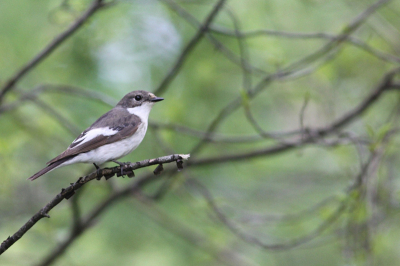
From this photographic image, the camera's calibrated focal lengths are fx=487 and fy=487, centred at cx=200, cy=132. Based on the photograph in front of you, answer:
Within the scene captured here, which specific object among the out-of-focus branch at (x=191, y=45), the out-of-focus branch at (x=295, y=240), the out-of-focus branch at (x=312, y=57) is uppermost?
the out-of-focus branch at (x=312, y=57)

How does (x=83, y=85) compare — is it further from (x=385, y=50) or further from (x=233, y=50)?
(x=385, y=50)

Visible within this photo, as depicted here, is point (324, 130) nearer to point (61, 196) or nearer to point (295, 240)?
point (295, 240)

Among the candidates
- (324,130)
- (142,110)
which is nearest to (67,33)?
(142,110)

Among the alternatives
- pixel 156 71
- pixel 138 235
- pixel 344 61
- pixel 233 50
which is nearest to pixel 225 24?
pixel 233 50

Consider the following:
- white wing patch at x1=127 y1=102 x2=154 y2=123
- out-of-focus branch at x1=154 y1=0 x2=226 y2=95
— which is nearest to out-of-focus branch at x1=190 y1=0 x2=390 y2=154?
out-of-focus branch at x1=154 y1=0 x2=226 y2=95

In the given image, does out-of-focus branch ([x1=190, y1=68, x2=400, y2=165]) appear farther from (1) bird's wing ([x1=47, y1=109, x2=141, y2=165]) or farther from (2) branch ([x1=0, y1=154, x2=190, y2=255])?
(2) branch ([x1=0, y1=154, x2=190, y2=255])

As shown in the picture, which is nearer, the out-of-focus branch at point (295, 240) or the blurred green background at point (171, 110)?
the out-of-focus branch at point (295, 240)

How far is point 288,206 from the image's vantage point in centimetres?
791

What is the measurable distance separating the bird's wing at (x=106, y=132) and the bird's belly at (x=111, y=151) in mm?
34

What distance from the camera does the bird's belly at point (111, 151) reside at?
3920mm

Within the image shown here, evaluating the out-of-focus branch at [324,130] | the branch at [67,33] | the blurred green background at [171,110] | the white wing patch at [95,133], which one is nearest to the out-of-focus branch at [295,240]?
the blurred green background at [171,110]

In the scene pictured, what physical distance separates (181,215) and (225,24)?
269 centimetres

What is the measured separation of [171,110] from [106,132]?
1800 mm

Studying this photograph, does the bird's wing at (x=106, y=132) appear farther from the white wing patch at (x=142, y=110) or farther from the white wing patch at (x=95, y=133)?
the white wing patch at (x=142, y=110)
